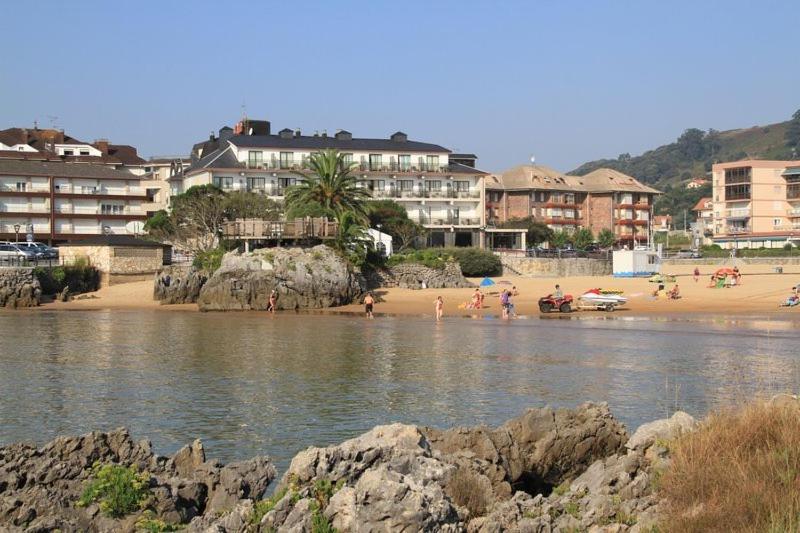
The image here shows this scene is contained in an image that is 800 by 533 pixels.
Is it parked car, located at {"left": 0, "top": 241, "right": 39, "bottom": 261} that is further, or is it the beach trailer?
the beach trailer

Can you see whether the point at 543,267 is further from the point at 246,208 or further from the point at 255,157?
the point at 255,157

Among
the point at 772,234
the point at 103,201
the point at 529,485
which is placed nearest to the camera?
the point at 529,485

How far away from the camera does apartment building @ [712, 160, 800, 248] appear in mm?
124438

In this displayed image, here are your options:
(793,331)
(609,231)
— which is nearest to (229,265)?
(793,331)

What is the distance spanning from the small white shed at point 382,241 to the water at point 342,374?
2515 cm

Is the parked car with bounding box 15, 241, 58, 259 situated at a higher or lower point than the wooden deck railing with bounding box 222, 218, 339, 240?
lower

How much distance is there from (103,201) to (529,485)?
3646 inches

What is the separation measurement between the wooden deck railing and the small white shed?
8917 millimetres

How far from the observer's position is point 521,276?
266 feet

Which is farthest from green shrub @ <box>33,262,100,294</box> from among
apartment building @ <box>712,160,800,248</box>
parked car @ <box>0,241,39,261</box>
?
apartment building @ <box>712,160,800,248</box>

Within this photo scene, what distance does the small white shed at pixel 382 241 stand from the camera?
7411cm

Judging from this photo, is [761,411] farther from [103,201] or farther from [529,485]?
[103,201]

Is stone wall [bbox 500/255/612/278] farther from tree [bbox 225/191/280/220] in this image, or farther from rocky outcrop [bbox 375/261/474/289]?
tree [bbox 225/191/280/220]

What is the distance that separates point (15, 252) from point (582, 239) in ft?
208
